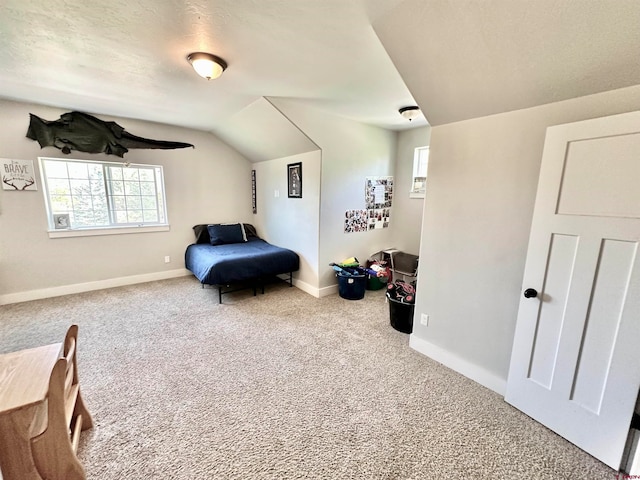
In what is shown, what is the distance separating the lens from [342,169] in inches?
147

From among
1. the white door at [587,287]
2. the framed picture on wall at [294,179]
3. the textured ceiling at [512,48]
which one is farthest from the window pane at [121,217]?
the white door at [587,287]

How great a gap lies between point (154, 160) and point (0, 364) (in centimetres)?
359

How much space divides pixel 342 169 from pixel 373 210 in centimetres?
90

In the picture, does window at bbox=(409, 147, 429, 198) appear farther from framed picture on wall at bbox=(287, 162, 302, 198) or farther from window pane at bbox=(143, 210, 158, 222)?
window pane at bbox=(143, 210, 158, 222)

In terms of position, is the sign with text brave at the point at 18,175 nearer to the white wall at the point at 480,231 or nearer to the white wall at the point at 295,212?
the white wall at the point at 295,212

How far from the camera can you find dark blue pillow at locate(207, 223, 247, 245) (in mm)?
4493

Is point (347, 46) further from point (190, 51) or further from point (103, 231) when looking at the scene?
point (103, 231)

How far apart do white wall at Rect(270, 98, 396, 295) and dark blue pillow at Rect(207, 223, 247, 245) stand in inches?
71.2

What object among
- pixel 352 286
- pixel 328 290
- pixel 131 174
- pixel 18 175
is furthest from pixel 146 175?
pixel 352 286

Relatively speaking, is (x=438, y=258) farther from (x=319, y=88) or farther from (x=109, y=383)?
(x=109, y=383)

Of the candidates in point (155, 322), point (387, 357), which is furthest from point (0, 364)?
point (387, 357)

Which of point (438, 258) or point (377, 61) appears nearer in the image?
point (377, 61)

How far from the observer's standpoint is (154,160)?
162 inches

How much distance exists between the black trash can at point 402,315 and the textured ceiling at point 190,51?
2181mm
